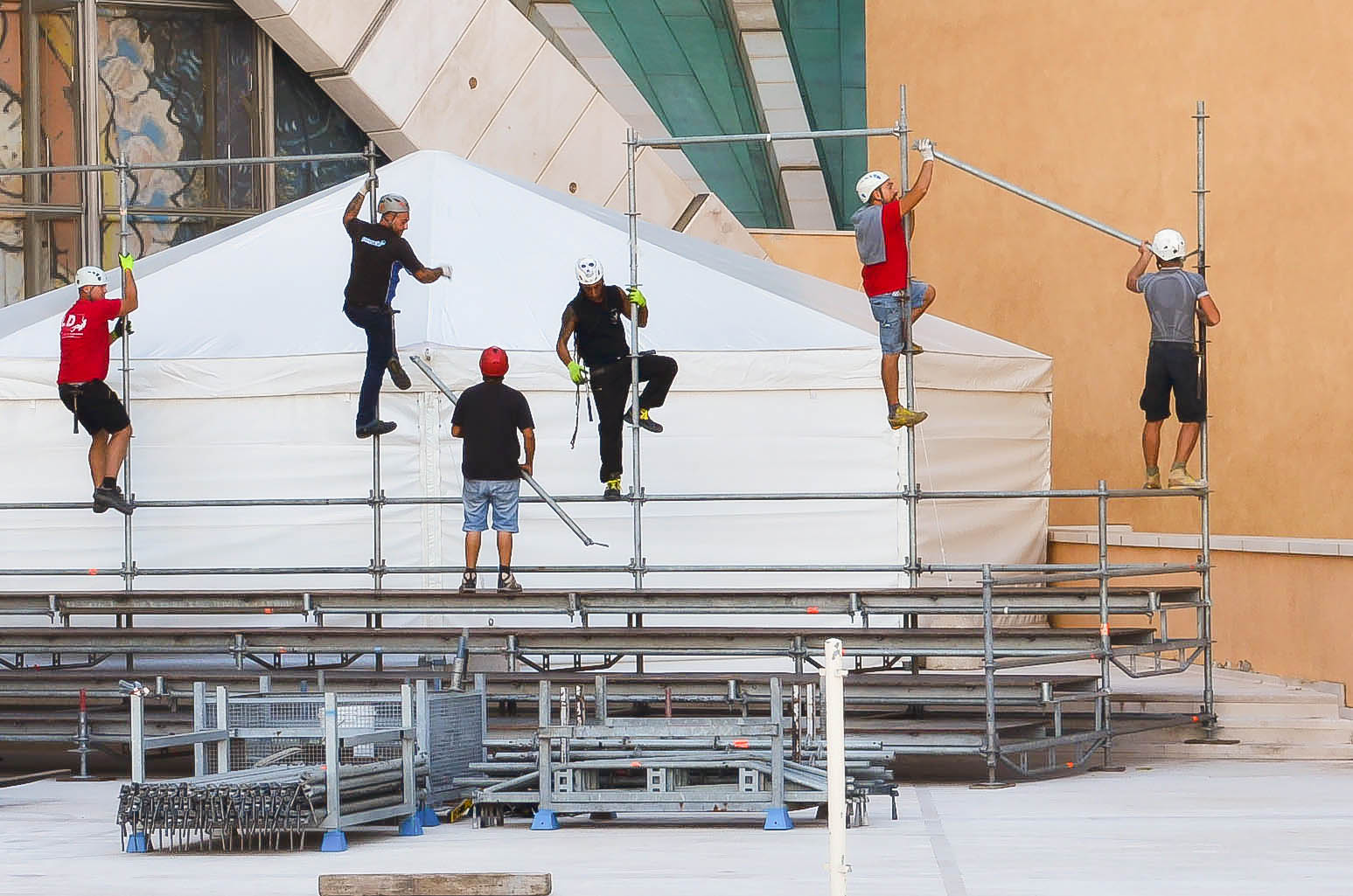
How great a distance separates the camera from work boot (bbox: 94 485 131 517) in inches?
574

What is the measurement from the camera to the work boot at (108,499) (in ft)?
47.9

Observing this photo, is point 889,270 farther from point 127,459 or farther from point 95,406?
point 127,459

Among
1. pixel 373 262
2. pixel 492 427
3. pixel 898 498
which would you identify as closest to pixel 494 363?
pixel 492 427

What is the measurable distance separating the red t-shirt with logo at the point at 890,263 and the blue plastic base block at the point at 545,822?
4.39 metres

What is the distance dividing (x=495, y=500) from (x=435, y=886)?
222 inches

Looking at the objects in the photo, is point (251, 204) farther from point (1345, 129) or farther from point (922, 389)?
point (1345, 129)

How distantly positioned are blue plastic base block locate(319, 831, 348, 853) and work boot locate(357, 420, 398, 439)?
4.77 metres

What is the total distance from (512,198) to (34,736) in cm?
692

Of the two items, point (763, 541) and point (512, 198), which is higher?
point (512, 198)

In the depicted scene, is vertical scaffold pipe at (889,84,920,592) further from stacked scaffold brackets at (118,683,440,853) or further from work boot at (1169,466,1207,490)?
stacked scaffold brackets at (118,683,440,853)

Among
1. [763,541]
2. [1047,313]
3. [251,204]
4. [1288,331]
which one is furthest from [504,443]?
[251,204]

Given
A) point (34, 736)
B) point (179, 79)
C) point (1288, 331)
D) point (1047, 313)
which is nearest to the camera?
point (34, 736)

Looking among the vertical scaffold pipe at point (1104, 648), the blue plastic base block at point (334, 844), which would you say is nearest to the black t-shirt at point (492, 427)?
the vertical scaffold pipe at point (1104, 648)

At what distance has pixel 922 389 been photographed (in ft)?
56.2
